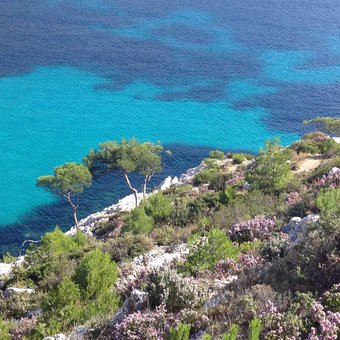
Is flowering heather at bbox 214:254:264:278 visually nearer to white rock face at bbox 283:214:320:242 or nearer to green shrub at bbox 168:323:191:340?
white rock face at bbox 283:214:320:242

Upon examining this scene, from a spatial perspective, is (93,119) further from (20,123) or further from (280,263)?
(280,263)

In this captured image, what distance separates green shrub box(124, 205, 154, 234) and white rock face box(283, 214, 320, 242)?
9.91m

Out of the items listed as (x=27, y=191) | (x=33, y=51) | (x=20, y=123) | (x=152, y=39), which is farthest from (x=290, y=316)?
(x=152, y=39)

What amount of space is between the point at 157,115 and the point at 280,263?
51.5 metres

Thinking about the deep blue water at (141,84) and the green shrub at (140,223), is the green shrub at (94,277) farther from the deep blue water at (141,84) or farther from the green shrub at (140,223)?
the deep blue water at (141,84)

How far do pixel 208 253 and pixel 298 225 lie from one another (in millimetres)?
3862

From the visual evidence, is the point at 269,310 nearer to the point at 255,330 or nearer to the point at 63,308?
the point at 255,330

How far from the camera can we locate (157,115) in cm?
6328

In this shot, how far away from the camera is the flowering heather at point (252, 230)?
19.1m

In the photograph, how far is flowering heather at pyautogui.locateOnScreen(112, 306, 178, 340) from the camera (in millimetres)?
10734

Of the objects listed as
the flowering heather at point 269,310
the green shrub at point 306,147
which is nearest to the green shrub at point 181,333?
the flowering heather at point 269,310

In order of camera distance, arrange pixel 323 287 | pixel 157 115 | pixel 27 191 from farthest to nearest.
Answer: pixel 157 115
pixel 27 191
pixel 323 287

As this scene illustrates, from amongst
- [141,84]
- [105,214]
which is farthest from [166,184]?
[141,84]

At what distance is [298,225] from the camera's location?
679 inches
